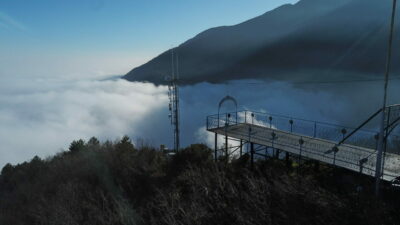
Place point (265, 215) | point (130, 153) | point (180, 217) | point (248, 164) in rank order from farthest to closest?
point (130, 153)
point (248, 164)
point (180, 217)
point (265, 215)

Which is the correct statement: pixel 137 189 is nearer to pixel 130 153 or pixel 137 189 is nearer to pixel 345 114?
pixel 130 153

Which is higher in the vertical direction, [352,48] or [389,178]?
[352,48]

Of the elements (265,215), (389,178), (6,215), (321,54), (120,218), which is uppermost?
(321,54)

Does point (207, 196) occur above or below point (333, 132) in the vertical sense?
below

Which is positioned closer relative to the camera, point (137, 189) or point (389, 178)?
point (389, 178)

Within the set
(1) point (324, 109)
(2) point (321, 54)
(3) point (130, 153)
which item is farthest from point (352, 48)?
(3) point (130, 153)

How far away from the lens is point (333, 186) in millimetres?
10789

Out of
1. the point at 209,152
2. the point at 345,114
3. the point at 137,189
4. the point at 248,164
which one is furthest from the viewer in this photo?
the point at 345,114

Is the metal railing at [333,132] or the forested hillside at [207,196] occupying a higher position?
the metal railing at [333,132]

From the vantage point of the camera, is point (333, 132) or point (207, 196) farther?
point (333, 132)

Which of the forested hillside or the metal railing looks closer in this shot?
the forested hillside

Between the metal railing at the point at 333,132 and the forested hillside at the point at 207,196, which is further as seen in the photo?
the metal railing at the point at 333,132

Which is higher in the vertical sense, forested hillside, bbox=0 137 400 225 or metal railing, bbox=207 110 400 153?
metal railing, bbox=207 110 400 153

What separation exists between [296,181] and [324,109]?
11273cm
